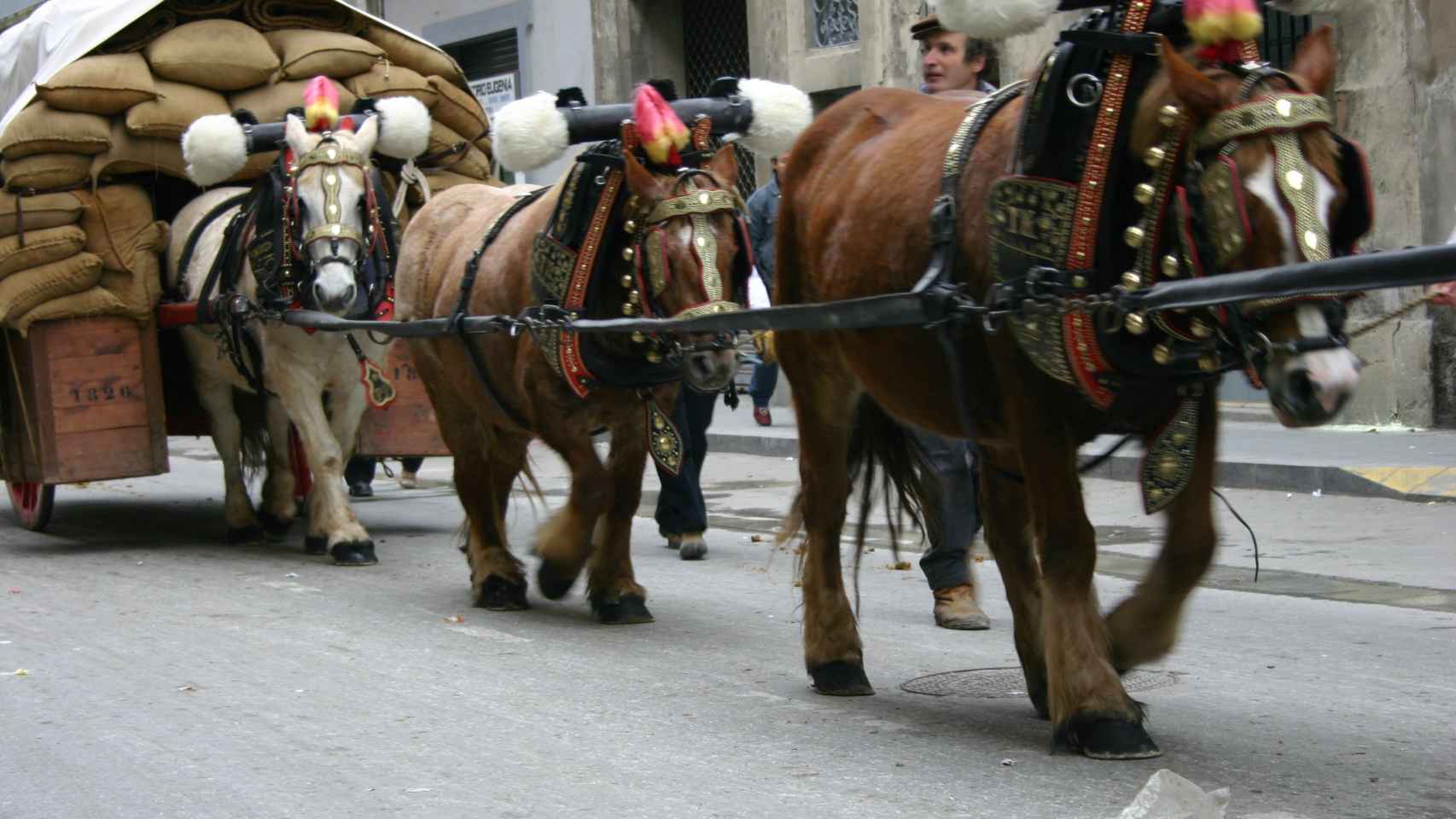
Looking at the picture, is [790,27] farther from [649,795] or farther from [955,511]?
[649,795]

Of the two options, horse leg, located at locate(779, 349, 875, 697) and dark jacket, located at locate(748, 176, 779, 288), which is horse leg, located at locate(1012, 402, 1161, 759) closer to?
horse leg, located at locate(779, 349, 875, 697)

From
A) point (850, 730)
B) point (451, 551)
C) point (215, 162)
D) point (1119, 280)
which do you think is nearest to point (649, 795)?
point (850, 730)

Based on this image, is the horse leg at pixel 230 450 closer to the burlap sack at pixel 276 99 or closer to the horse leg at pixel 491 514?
the burlap sack at pixel 276 99

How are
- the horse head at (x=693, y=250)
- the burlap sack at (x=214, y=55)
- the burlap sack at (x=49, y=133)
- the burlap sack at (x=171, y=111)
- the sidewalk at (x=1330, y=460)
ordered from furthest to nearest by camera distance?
the sidewalk at (x=1330, y=460) → the burlap sack at (x=214, y=55) → the burlap sack at (x=171, y=111) → the burlap sack at (x=49, y=133) → the horse head at (x=693, y=250)

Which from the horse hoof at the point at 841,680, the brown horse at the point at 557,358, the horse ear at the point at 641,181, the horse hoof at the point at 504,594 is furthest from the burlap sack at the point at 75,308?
the horse hoof at the point at 841,680

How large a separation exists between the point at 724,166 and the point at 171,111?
4.24 m

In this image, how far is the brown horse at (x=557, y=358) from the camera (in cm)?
649

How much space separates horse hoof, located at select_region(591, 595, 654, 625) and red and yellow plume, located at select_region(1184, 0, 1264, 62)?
3766 millimetres

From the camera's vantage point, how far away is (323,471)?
9195 mm

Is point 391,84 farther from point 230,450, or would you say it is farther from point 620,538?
point 620,538

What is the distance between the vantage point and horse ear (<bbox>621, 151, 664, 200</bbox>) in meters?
6.52

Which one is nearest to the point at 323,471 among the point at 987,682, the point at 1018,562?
the point at 987,682

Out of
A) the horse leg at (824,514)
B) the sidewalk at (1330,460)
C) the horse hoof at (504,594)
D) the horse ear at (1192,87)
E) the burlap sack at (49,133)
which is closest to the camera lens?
the horse ear at (1192,87)

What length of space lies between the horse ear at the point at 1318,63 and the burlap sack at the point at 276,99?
6966 mm
